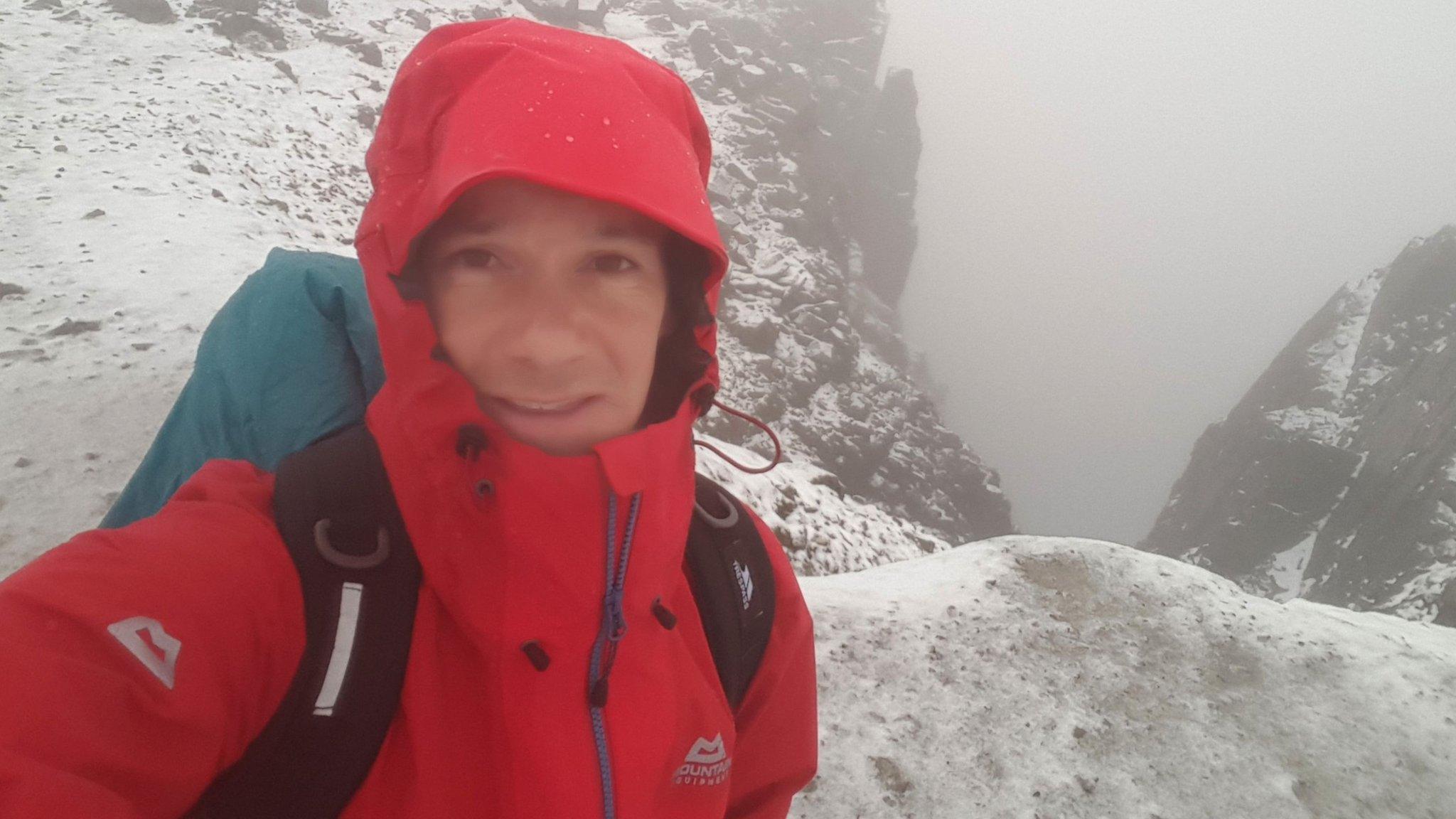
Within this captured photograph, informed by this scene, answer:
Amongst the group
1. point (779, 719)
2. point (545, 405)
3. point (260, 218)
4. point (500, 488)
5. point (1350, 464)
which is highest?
point (545, 405)

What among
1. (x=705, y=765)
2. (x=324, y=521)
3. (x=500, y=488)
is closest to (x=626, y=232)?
(x=500, y=488)

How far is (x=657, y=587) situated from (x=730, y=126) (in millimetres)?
34251

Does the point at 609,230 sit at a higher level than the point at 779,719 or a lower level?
higher

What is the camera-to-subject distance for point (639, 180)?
4.47ft

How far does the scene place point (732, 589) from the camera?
1849 millimetres

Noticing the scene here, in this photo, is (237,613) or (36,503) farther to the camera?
(36,503)

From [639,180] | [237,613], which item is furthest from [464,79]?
[237,613]

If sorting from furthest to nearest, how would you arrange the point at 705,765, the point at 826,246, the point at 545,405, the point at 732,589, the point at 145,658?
1. the point at 826,246
2. the point at 732,589
3. the point at 705,765
4. the point at 545,405
5. the point at 145,658

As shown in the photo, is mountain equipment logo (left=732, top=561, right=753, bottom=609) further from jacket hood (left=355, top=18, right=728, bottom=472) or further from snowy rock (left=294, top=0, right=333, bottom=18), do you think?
snowy rock (left=294, top=0, right=333, bottom=18)

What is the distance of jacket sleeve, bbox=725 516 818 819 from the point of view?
6.42ft

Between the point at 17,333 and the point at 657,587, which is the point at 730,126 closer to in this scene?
the point at 17,333

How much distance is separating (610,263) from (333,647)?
3.09 feet

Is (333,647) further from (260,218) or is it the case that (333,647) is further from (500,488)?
(260,218)

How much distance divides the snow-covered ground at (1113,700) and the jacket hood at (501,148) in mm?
3971
